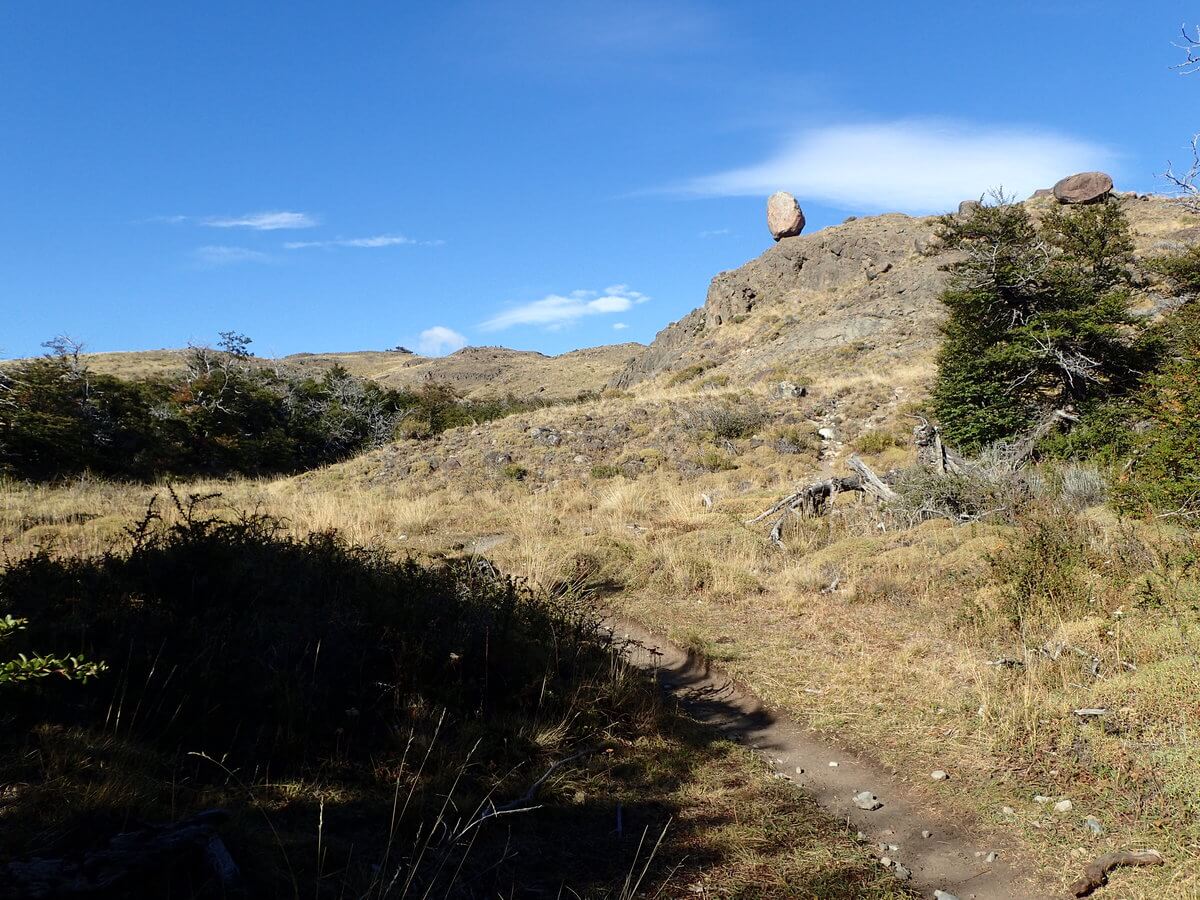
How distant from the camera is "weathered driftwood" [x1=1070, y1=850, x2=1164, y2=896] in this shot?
11.1ft

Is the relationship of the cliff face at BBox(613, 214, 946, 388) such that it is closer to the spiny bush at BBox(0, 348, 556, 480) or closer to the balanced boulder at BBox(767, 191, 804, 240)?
the balanced boulder at BBox(767, 191, 804, 240)

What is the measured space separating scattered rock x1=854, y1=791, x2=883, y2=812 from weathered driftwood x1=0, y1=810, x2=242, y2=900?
3.41 m

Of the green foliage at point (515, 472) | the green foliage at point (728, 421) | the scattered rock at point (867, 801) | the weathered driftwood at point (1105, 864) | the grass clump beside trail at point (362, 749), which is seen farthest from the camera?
the green foliage at point (728, 421)

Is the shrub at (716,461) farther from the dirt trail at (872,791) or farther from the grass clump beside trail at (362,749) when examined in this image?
the grass clump beside trail at (362,749)

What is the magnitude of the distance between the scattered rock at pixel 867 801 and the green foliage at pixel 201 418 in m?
16.1

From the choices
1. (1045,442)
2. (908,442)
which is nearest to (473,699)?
(1045,442)

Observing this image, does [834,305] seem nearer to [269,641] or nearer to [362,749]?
[269,641]

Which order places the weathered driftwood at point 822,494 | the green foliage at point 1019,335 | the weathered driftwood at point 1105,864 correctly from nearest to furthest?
the weathered driftwood at point 1105,864
the weathered driftwood at point 822,494
the green foliage at point 1019,335

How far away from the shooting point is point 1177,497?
719cm

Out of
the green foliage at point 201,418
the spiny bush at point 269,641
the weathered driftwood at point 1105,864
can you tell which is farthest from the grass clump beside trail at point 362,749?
the green foliage at point 201,418

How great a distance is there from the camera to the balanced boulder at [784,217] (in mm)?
60469

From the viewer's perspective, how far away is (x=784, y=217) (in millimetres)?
60938

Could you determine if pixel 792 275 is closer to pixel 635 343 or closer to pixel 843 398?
pixel 843 398

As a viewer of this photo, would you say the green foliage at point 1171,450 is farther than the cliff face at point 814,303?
No
